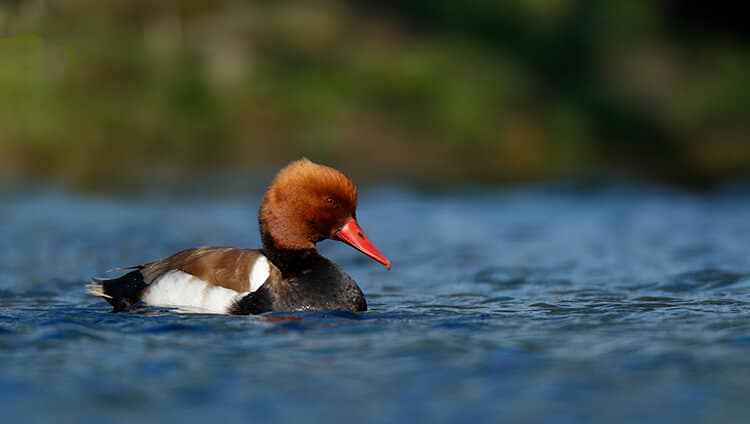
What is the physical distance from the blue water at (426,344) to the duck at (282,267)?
0.48ft

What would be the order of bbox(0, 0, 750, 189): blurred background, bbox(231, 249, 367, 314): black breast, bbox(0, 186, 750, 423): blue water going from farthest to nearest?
1. bbox(0, 0, 750, 189): blurred background
2. bbox(231, 249, 367, 314): black breast
3. bbox(0, 186, 750, 423): blue water

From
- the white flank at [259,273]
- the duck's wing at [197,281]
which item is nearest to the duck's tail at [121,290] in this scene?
the duck's wing at [197,281]

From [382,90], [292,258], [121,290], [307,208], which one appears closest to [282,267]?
[292,258]

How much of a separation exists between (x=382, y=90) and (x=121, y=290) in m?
15.4

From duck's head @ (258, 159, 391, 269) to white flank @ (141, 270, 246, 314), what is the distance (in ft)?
1.60

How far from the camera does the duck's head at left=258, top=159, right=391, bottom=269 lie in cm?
720

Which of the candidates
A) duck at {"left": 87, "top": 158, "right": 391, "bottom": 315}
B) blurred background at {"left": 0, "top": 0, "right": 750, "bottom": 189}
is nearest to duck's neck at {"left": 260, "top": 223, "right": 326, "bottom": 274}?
duck at {"left": 87, "top": 158, "right": 391, "bottom": 315}

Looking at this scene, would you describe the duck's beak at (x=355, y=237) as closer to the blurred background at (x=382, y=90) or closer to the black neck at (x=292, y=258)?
the black neck at (x=292, y=258)

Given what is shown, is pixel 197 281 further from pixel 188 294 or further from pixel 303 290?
pixel 303 290

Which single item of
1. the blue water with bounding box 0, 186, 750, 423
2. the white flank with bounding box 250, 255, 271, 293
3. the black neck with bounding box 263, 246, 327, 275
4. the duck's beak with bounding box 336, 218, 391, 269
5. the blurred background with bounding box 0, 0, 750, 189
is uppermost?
the blurred background with bounding box 0, 0, 750, 189

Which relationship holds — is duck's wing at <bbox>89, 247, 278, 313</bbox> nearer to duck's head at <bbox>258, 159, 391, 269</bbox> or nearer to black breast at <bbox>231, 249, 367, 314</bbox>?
black breast at <bbox>231, 249, 367, 314</bbox>

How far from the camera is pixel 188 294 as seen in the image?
7156 millimetres

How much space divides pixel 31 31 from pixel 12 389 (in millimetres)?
13412

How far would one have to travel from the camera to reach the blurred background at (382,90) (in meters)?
20.0
